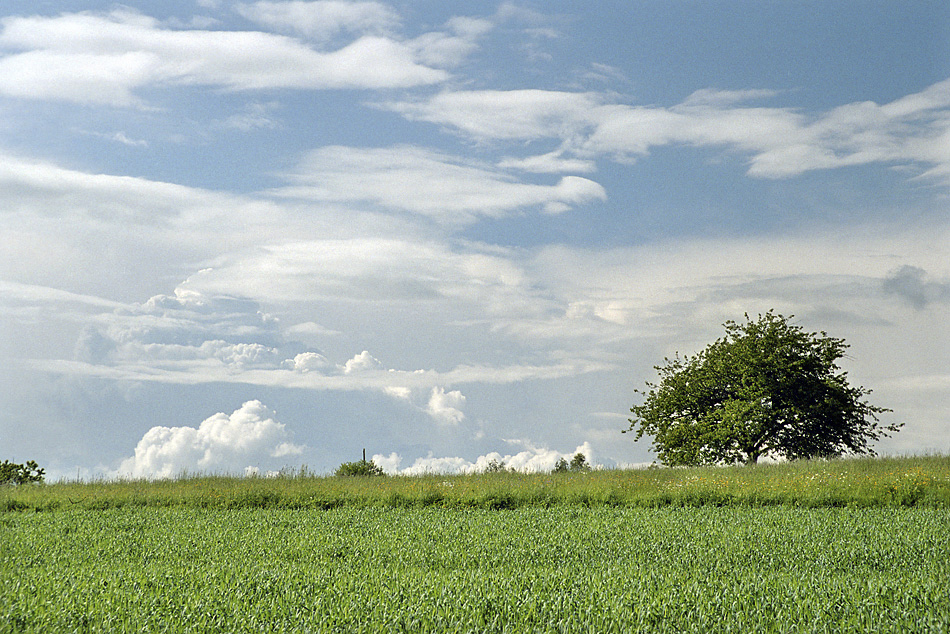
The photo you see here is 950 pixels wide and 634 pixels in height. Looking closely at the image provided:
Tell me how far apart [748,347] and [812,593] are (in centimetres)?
3384

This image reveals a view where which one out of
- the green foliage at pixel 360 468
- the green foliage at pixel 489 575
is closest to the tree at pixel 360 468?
the green foliage at pixel 360 468

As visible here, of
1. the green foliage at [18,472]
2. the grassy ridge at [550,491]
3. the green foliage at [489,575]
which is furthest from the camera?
the green foliage at [18,472]

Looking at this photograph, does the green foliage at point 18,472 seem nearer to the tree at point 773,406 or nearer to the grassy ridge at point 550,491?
the grassy ridge at point 550,491

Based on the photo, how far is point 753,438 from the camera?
38.5m

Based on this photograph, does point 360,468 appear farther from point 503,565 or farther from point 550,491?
point 503,565

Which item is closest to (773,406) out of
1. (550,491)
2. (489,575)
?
(550,491)

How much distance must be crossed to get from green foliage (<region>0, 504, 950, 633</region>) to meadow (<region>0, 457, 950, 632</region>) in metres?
0.04

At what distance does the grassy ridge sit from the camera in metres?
21.1

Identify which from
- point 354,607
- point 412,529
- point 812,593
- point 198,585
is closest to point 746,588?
point 812,593

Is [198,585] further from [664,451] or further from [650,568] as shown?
[664,451]

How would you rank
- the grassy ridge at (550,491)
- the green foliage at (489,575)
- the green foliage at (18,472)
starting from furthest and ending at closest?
the green foliage at (18,472), the grassy ridge at (550,491), the green foliage at (489,575)

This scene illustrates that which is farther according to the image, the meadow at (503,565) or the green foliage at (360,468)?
the green foliage at (360,468)

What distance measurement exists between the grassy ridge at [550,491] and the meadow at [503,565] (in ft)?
0.42

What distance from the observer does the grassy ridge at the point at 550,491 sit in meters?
21.1
